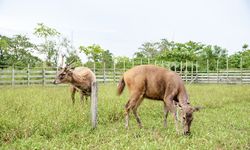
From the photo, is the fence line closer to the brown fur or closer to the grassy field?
A: the brown fur

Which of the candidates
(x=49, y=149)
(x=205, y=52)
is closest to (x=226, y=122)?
(x=49, y=149)

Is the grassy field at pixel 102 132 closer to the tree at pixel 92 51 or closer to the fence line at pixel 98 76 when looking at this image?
the fence line at pixel 98 76

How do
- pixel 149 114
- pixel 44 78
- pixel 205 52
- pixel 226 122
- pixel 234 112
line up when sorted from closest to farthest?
pixel 226 122 < pixel 149 114 < pixel 234 112 < pixel 44 78 < pixel 205 52

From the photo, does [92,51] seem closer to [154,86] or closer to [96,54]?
[96,54]

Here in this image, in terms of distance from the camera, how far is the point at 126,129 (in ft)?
23.2

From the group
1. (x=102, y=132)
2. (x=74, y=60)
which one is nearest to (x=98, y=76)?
(x=74, y=60)

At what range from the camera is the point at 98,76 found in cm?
2594

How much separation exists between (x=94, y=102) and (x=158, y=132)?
1.58 metres

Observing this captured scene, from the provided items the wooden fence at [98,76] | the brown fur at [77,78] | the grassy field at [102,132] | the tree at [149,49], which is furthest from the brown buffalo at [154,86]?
the tree at [149,49]

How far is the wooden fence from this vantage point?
20.0m

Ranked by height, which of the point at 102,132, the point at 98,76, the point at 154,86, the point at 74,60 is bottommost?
the point at 102,132

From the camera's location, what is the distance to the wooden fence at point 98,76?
20.0 m

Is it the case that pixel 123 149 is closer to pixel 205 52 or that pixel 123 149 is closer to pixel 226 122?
pixel 226 122

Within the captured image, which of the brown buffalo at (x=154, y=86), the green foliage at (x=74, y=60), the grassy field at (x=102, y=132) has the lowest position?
the grassy field at (x=102, y=132)
